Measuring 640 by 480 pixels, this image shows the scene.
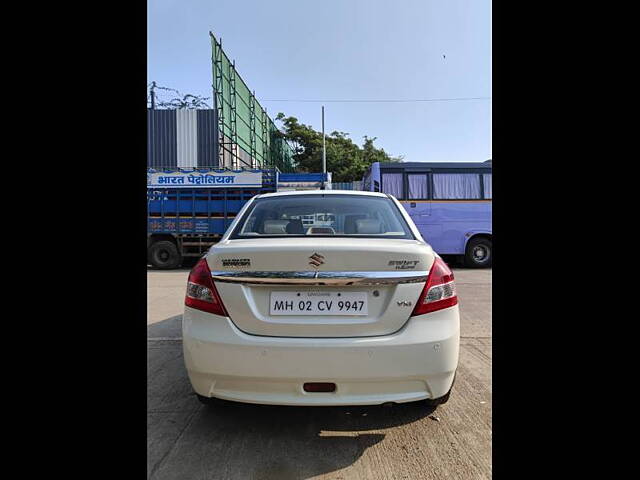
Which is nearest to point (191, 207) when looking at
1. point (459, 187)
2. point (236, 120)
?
point (459, 187)

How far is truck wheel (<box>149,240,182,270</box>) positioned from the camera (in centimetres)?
1052

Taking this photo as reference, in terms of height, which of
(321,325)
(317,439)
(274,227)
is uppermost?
(274,227)

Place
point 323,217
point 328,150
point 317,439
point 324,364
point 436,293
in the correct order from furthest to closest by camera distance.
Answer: point 328,150 → point 323,217 → point 317,439 → point 436,293 → point 324,364

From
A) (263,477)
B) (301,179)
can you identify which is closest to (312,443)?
(263,477)

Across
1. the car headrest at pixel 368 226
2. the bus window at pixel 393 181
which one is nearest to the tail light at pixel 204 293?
the car headrest at pixel 368 226

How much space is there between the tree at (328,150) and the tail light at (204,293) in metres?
27.2

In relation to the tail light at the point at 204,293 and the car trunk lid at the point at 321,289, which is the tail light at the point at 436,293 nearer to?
the car trunk lid at the point at 321,289

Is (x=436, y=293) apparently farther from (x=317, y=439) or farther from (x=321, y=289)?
(x=317, y=439)

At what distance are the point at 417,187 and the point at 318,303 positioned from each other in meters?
8.67

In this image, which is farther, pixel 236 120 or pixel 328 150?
pixel 328 150

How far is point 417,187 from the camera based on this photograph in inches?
391

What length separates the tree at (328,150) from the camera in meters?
29.4
